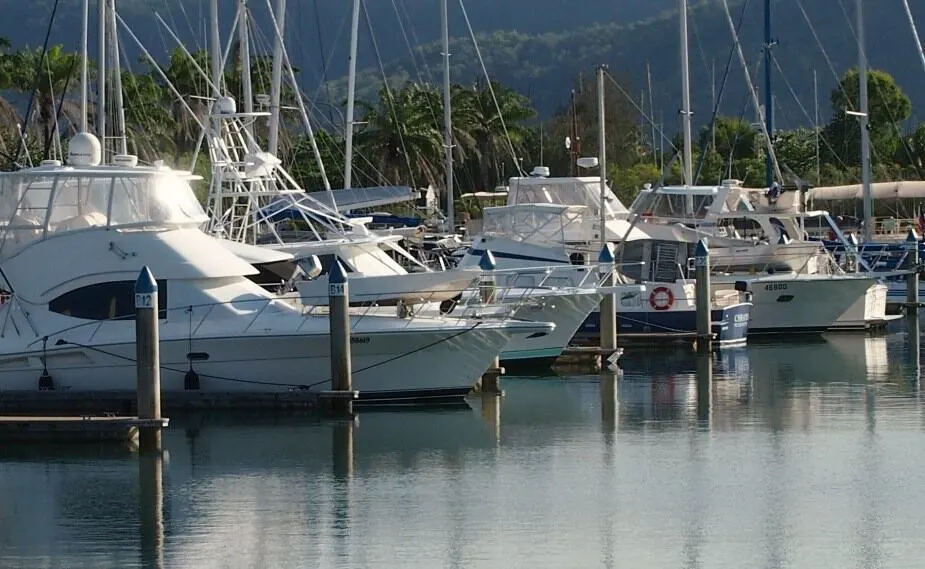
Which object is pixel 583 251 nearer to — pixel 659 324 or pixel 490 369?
pixel 659 324

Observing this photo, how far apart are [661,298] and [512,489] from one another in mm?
17279

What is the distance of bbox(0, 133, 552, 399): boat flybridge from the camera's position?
92.3 ft

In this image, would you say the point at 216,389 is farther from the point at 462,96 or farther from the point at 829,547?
the point at 462,96

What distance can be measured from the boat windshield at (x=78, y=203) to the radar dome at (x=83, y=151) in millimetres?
571

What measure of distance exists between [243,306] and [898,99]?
76.6 m

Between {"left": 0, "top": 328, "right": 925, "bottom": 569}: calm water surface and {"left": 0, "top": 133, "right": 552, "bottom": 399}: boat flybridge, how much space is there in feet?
2.71

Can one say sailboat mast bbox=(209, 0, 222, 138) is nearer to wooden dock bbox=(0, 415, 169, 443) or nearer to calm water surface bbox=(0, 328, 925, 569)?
calm water surface bbox=(0, 328, 925, 569)

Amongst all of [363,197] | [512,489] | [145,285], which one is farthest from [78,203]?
[363,197]

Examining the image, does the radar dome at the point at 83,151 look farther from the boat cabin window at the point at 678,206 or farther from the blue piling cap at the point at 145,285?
the boat cabin window at the point at 678,206

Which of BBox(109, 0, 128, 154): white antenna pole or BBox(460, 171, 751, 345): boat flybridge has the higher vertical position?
BBox(109, 0, 128, 154): white antenna pole

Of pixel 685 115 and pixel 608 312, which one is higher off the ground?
pixel 685 115

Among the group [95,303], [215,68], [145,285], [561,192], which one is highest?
[215,68]

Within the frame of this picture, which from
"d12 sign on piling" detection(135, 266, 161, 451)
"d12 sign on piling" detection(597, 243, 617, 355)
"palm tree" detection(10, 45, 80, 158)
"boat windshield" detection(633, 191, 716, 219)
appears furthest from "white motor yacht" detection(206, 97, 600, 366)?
"palm tree" detection(10, 45, 80, 158)

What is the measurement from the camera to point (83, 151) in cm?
→ 3012
